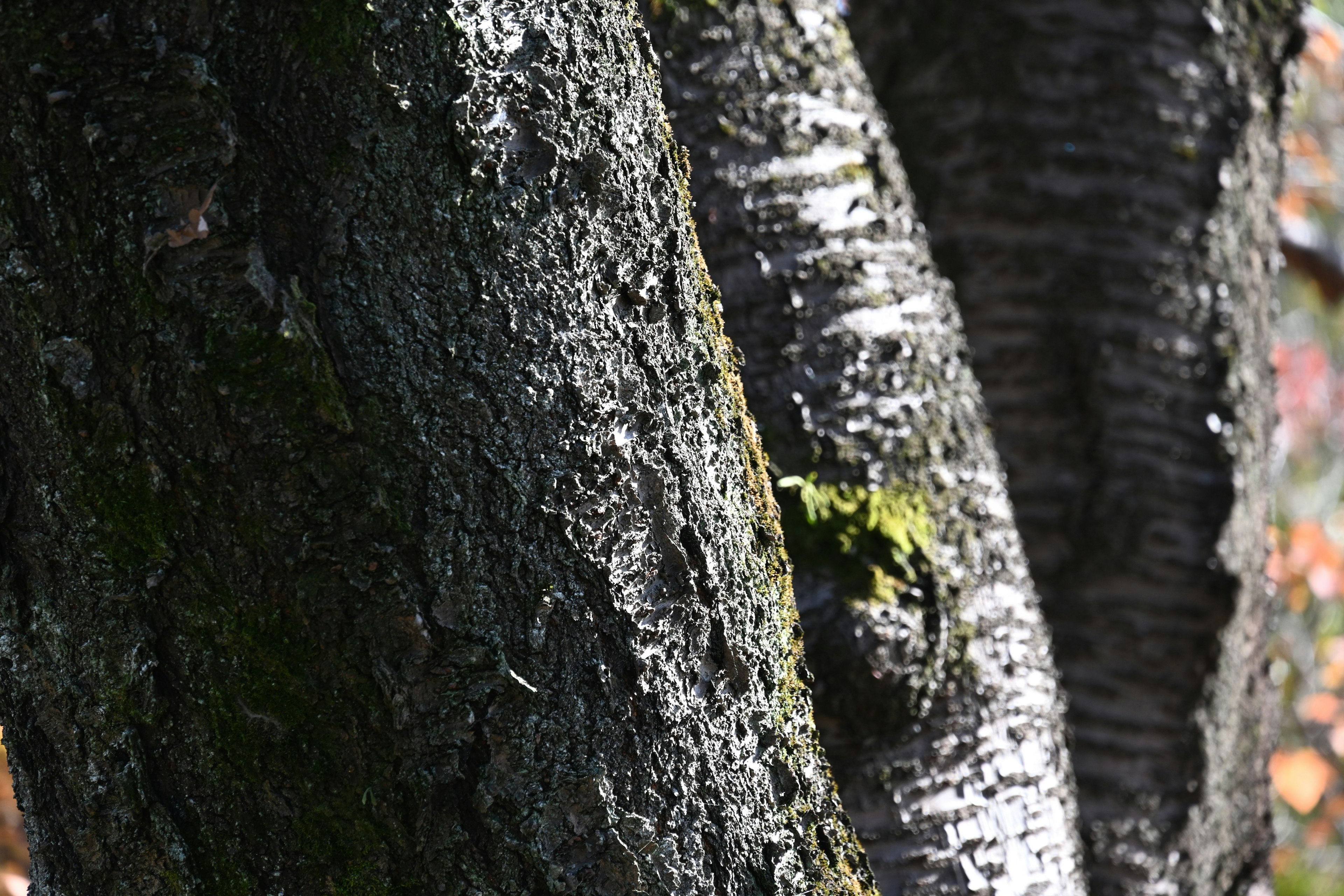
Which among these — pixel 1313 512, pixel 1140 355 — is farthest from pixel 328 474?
pixel 1313 512

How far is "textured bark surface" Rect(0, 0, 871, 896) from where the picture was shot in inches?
25.6

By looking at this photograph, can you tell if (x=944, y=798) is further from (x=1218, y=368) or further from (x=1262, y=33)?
(x=1262, y=33)

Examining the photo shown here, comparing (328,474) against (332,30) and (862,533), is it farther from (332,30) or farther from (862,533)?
(862,533)

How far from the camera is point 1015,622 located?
1236 millimetres

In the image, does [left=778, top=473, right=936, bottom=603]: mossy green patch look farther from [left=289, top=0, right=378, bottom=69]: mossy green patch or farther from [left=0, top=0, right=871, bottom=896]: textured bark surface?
[left=289, top=0, right=378, bottom=69]: mossy green patch

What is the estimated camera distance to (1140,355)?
5.79 ft

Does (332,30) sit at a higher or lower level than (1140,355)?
higher

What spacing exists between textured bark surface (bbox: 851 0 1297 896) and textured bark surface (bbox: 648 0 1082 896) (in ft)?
1.80

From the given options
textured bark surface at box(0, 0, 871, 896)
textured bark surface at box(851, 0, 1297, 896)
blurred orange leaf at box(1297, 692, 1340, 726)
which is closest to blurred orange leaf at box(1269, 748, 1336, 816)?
blurred orange leaf at box(1297, 692, 1340, 726)

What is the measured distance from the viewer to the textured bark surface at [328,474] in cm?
65

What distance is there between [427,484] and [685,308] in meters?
0.25

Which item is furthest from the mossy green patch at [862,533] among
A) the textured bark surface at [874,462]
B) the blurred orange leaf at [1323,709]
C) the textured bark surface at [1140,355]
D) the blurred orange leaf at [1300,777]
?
the blurred orange leaf at [1323,709]

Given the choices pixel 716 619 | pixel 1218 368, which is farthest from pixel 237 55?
pixel 1218 368

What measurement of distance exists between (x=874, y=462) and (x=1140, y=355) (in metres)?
0.80
